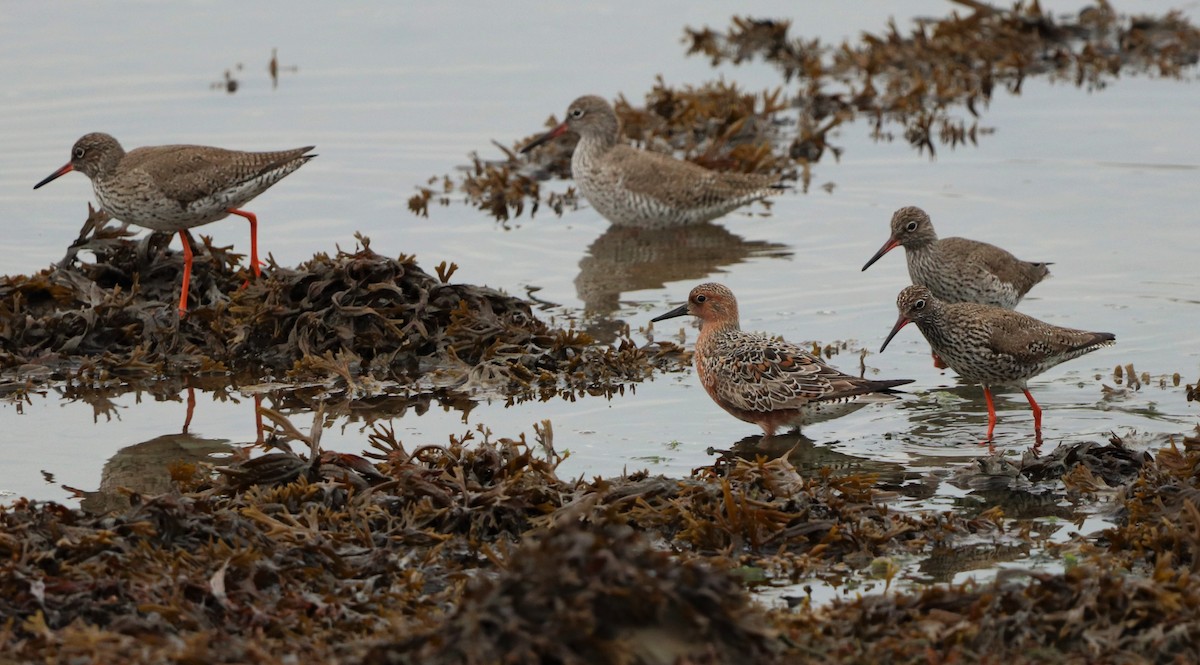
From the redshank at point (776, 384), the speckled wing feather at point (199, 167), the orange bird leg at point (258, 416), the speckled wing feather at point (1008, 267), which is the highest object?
the speckled wing feather at point (199, 167)

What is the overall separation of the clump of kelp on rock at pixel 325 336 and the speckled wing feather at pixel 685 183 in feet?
11.8

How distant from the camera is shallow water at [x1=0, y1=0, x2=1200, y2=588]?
8883 mm

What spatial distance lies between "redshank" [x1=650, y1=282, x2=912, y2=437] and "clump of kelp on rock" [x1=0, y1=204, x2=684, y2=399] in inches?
32.5

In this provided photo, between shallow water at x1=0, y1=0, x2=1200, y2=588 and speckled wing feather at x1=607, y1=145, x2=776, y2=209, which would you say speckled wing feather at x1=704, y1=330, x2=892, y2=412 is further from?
speckled wing feather at x1=607, y1=145, x2=776, y2=209

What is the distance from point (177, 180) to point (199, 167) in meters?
0.22

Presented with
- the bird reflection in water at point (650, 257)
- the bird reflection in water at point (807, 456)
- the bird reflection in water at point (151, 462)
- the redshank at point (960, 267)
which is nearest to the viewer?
the bird reflection in water at point (151, 462)

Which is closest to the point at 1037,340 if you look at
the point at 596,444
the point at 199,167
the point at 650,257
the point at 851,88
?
the point at 596,444

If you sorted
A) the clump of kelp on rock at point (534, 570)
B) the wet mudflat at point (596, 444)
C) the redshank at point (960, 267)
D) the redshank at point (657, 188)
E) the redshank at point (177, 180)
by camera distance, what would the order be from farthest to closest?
the redshank at point (657, 188)
the redshank at point (960, 267)
the redshank at point (177, 180)
the wet mudflat at point (596, 444)
the clump of kelp on rock at point (534, 570)

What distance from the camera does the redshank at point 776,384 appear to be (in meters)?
8.73

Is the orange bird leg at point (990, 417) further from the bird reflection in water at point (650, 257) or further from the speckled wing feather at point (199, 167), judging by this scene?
the speckled wing feather at point (199, 167)

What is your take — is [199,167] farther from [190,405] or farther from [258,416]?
[258,416]

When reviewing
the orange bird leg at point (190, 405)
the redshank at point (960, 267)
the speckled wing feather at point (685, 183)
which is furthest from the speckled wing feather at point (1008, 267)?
the orange bird leg at point (190, 405)

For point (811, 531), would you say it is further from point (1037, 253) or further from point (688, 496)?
point (1037, 253)

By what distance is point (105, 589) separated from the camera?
19.2 ft
